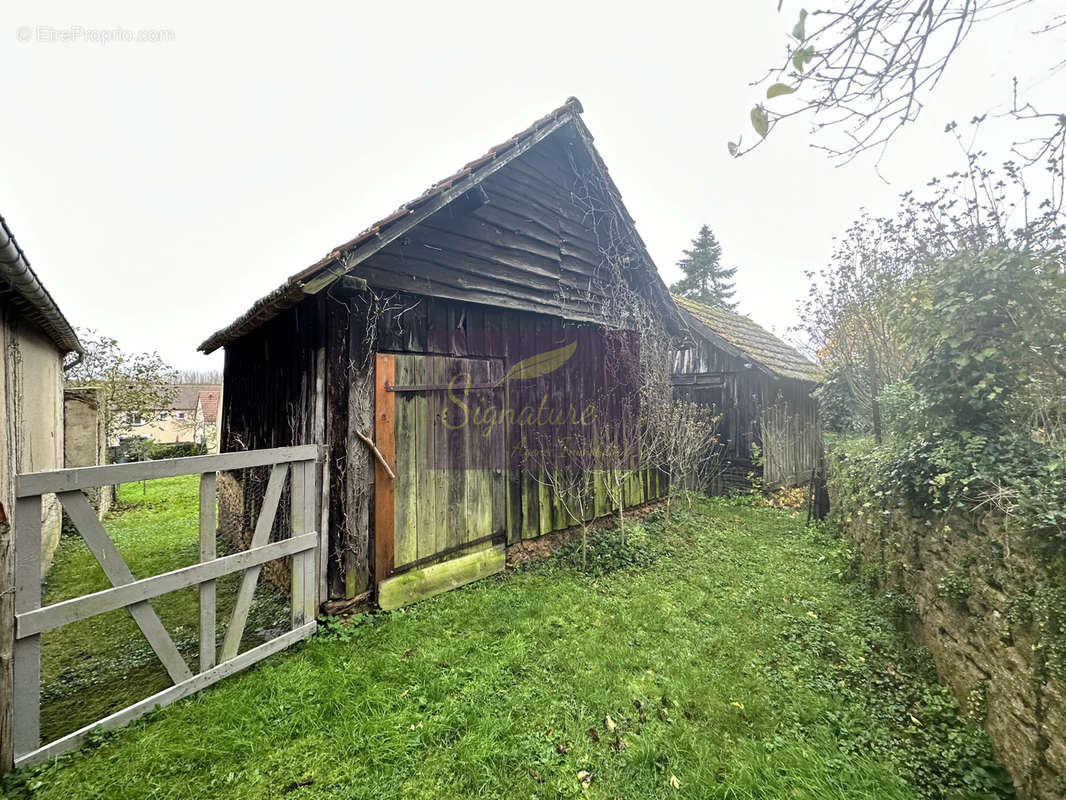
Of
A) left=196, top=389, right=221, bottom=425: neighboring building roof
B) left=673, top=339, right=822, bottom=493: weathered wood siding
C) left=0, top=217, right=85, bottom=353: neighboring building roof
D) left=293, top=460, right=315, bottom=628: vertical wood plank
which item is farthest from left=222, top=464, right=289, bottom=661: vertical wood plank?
left=196, top=389, right=221, bottom=425: neighboring building roof

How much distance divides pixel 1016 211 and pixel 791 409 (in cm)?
749

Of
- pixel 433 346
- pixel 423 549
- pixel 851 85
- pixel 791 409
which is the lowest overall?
pixel 423 549

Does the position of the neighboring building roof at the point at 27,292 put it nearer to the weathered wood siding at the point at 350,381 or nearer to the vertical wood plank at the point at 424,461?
the weathered wood siding at the point at 350,381

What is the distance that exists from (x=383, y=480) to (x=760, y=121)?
392 centimetres

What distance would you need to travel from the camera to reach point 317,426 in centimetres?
Result: 395

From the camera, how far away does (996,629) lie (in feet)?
8.03

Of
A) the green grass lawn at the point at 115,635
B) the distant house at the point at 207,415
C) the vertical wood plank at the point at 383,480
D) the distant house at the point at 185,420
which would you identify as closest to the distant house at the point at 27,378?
the green grass lawn at the point at 115,635

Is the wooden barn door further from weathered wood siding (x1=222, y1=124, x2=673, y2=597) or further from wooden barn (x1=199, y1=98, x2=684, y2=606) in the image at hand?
weathered wood siding (x1=222, y1=124, x2=673, y2=597)

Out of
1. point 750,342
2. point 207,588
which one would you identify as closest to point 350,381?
point 207,588

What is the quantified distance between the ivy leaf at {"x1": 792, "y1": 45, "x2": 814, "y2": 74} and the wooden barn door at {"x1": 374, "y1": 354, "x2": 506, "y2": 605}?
368 cm

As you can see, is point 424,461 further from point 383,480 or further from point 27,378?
point 27,378

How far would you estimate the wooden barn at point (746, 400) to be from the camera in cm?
939

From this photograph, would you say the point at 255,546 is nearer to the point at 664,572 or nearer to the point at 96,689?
the point at 96,689

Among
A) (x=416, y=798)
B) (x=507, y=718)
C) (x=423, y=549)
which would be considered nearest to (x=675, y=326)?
(x=423, y=549)
